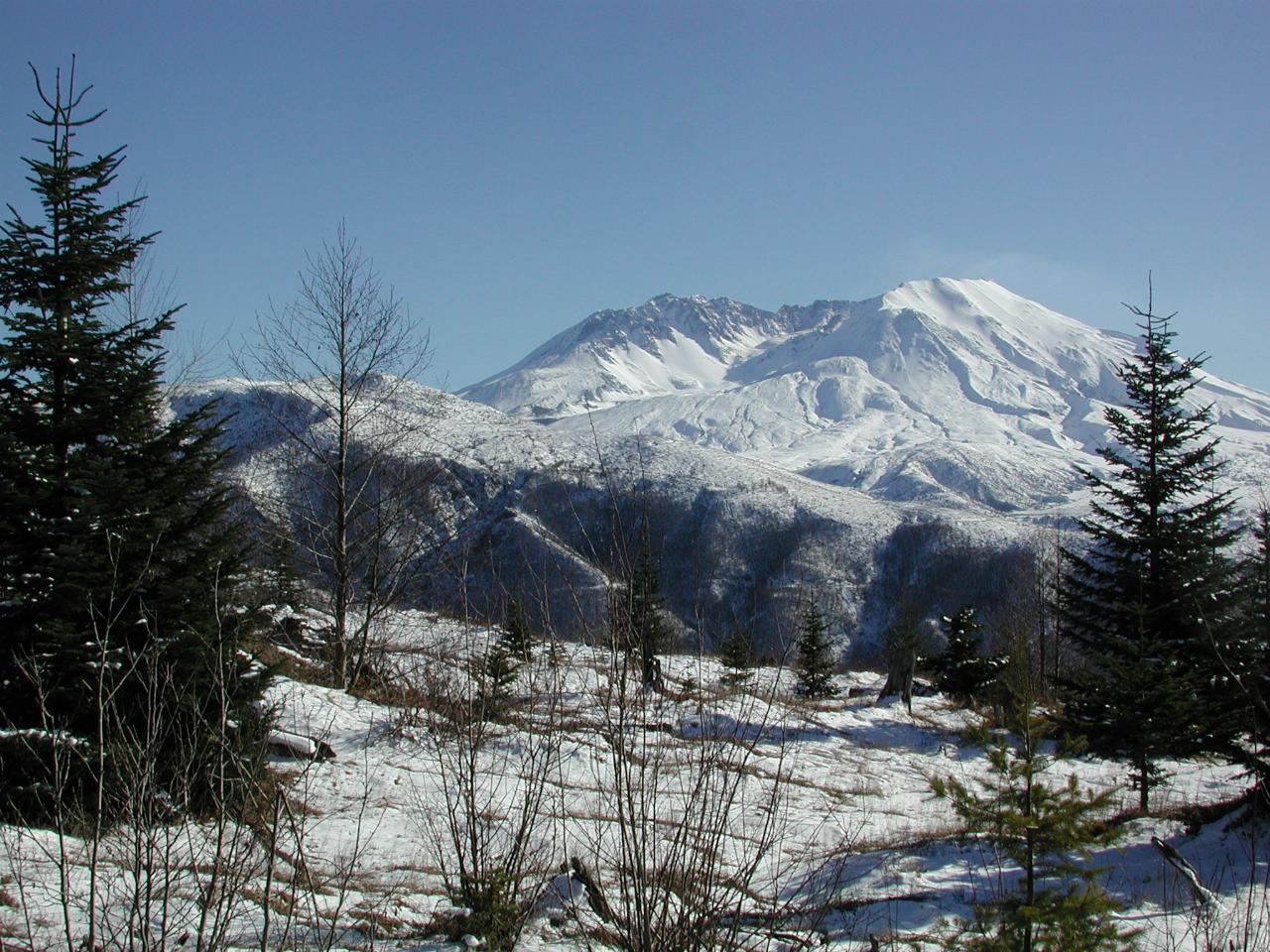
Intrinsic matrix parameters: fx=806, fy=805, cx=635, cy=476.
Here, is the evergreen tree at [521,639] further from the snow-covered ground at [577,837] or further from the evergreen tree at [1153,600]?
the evergreen tree at [1153,600]

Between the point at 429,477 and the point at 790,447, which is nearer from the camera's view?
the point at 429,477

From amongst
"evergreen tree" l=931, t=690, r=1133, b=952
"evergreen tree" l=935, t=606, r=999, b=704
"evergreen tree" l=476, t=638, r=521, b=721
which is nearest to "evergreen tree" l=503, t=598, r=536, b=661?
"evergreen tree" l=476, t=638, r=521, b=721

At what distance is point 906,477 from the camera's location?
13362 centimetres

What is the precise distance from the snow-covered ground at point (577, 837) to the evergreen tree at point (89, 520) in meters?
0.95

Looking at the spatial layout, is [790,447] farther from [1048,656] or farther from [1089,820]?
[1089,820]

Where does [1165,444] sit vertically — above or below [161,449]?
above

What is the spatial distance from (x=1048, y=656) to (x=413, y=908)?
4358cm

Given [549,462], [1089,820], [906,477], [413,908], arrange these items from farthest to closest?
[906,477], [549,462], [413,908], [1089,820]

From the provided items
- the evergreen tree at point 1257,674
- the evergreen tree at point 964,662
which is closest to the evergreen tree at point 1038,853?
the evergreen tree at point 1257,674

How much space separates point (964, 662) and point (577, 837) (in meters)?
20.9

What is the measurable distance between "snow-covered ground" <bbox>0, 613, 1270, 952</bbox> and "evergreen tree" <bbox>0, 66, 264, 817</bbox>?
946 millimetres

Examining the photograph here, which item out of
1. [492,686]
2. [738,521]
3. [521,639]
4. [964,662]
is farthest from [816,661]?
[738,521]

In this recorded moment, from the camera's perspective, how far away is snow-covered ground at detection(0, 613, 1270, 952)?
13.7 ft

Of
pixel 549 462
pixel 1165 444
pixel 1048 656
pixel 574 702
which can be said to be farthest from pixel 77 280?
pixel 549 462
